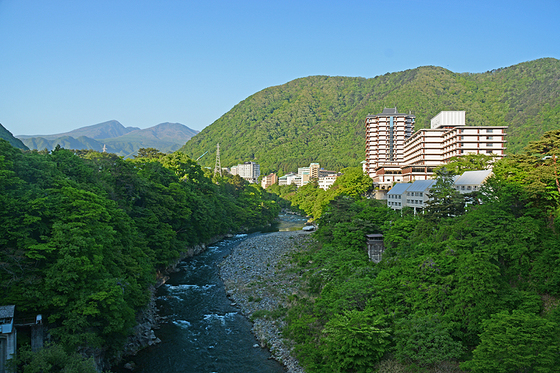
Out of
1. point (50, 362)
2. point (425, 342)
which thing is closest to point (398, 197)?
point (425, 342)

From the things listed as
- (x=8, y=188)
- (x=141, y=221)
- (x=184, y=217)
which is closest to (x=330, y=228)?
(x=184, y=217)

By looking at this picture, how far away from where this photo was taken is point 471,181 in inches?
1265

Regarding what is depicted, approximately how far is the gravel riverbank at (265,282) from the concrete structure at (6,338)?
10880 mm

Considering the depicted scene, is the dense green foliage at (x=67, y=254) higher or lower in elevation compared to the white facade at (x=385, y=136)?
lower

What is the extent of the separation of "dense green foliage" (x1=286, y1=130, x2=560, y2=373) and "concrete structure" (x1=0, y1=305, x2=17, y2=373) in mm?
11459

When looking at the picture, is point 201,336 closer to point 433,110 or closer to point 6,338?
point 6,338

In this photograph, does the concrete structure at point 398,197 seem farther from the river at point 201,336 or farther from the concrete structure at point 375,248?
the river at point 201,336

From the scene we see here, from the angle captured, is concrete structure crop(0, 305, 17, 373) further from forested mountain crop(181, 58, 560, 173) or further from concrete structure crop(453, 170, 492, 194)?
forested mountain crop(181, 58, 560, 173)

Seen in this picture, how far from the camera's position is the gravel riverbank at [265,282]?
1928cm

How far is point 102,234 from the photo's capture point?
1781 centimetres

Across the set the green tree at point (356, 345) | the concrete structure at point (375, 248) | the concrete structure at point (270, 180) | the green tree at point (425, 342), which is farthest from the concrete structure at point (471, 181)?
the concrete structure at point (270, 180)

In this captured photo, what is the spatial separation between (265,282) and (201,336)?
922cm

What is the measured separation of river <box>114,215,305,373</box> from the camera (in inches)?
678

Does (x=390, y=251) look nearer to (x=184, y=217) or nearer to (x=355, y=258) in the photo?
(x=355, y=258)
